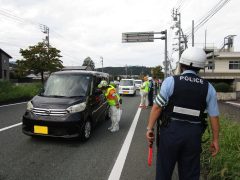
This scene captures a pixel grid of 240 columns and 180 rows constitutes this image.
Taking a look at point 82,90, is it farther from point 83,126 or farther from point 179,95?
point 179,95

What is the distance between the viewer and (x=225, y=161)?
4.05 metres

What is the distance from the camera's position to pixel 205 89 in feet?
8.98

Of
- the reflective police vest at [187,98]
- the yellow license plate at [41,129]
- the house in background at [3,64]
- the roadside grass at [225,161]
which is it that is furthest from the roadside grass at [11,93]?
the house in background at [3,64]

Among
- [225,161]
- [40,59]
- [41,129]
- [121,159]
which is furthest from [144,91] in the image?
[40,59]

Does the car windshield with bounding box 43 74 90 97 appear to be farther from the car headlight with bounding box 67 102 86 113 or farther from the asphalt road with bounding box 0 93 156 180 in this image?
the asphalt road with bounding box 0 93 156 180

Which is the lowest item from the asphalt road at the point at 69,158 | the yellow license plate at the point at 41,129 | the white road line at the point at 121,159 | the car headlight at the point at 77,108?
the white road line at the point at 121,159

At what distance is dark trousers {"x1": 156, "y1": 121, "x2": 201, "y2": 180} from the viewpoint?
2721 mm

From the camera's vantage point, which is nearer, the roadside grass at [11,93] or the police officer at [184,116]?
the police officer at [184,116]

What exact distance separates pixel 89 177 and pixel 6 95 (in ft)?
42.1

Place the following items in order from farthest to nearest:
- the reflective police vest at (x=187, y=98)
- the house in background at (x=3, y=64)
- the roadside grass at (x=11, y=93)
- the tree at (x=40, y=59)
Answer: the house in background at (x=3, y=64)
the tree at (x=40, y=59)
the roadside grass at (x=11, y=93)
the reflective police vest at (x=187, y=98)

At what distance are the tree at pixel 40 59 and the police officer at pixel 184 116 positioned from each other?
3059 cm

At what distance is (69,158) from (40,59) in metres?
28.8

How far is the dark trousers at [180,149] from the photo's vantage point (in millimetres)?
2721

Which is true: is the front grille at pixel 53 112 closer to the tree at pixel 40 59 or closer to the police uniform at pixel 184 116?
the police uniform at pixel 184 116
